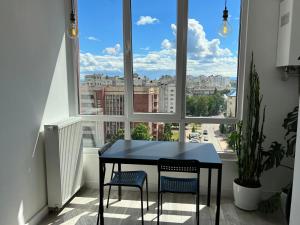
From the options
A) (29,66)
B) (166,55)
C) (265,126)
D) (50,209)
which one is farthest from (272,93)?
(50,209)

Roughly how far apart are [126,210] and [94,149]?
36.6 inches

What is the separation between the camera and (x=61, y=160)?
2.61 meters

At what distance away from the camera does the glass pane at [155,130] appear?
3205 mm

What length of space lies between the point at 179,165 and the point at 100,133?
1.54m

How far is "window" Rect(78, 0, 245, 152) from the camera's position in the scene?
2.96 meters

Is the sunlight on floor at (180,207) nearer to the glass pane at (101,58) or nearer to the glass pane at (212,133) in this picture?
the glass pane at (212,133)

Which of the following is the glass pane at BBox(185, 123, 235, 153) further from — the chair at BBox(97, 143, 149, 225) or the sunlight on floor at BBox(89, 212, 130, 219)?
the sunlight on floor at BBox(89, 212, 130, 219)

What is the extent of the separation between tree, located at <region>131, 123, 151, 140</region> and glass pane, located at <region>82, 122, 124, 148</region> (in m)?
0.17

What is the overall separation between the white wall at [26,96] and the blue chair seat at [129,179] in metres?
0.76

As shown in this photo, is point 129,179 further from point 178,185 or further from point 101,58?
point 101,58

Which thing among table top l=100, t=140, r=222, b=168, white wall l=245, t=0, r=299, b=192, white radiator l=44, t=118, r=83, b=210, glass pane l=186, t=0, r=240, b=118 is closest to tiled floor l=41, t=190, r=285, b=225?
white radiator l=44, t=118, r=83, b=210

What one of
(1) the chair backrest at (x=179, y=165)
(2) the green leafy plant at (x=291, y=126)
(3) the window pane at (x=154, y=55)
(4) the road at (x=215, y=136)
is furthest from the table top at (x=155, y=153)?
(2) the green leafy plant at (x=291, y=126)

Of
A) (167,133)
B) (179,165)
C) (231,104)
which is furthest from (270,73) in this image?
(179,165)

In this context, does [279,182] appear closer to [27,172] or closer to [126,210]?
[126,210]
